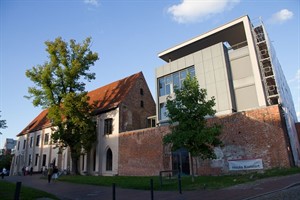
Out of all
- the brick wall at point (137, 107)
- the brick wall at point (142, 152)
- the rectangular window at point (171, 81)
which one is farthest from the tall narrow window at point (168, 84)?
the brick wall at point (142, 152)

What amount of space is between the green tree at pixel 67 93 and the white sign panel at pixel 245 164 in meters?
16.4

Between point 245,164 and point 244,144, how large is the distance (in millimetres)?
1496

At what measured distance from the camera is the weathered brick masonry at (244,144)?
659 inches

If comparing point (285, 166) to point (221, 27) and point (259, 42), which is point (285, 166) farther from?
point (221, 27)

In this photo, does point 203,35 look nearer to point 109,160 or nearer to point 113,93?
point 113,93

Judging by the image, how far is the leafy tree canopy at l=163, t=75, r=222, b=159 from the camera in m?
15.5

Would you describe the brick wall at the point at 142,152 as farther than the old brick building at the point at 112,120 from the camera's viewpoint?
No

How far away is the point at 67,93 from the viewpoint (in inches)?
1073

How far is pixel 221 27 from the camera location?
26.8 m

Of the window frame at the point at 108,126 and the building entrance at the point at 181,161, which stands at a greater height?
the window frame at the point at 108,126

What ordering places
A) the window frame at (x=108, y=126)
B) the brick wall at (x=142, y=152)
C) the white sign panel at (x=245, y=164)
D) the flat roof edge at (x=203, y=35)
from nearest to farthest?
the white sign panel at (x=245, y=164), the brick wall at (x=142, y=152), the flat roof edge at (x=203, y=35), the window frame at (x=108, y=126)

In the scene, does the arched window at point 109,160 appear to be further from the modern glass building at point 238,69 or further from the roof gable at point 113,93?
the modern glass building at point 238,69

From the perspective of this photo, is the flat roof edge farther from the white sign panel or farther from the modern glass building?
the white sign panel

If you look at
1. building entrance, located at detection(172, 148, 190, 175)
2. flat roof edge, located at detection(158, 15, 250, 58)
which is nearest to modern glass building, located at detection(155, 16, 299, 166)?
flat roof edge, located at detection(158, 15, 250, 58)
